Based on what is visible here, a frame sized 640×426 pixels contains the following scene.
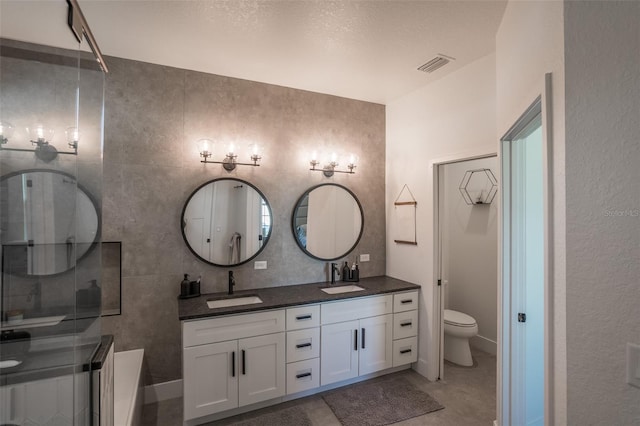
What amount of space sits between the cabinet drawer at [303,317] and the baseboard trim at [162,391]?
1136mm

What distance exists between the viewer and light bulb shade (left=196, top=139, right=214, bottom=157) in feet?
8.65

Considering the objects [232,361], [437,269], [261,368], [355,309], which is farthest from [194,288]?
[437,269]

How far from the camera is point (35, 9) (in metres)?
1.22

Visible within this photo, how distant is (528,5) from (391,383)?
298cm

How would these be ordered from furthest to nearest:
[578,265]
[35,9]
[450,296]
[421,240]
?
[450,296] → [421,240] → [35,9] → [578,265]

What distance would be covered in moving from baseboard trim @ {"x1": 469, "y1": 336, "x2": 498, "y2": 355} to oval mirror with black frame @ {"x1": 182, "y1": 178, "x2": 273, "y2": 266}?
111 inches

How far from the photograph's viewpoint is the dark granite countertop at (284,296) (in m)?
2.25

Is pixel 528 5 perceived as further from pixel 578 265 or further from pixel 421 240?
pixel 421 240

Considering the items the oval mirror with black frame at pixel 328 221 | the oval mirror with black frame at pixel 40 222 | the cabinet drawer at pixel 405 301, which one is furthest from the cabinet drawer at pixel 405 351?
the oval mirror with black frame at pixel 40 222

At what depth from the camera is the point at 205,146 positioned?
264 centimetres

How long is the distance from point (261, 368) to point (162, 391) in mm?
933

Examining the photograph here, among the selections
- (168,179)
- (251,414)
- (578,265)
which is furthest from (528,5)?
(251,414)

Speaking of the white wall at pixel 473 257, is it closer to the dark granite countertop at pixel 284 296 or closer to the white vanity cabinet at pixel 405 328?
the white vanity cabinet at pixel 405 328

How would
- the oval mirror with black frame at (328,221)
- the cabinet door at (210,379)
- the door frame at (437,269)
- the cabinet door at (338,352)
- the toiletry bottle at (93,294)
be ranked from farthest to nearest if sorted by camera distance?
the oval mirror with black frame at (328,221) → the door frame at (437,269) → the cabinet door at (338,352) → the cabinet door at (210,379) → the toiletry bottle at (93,294)
